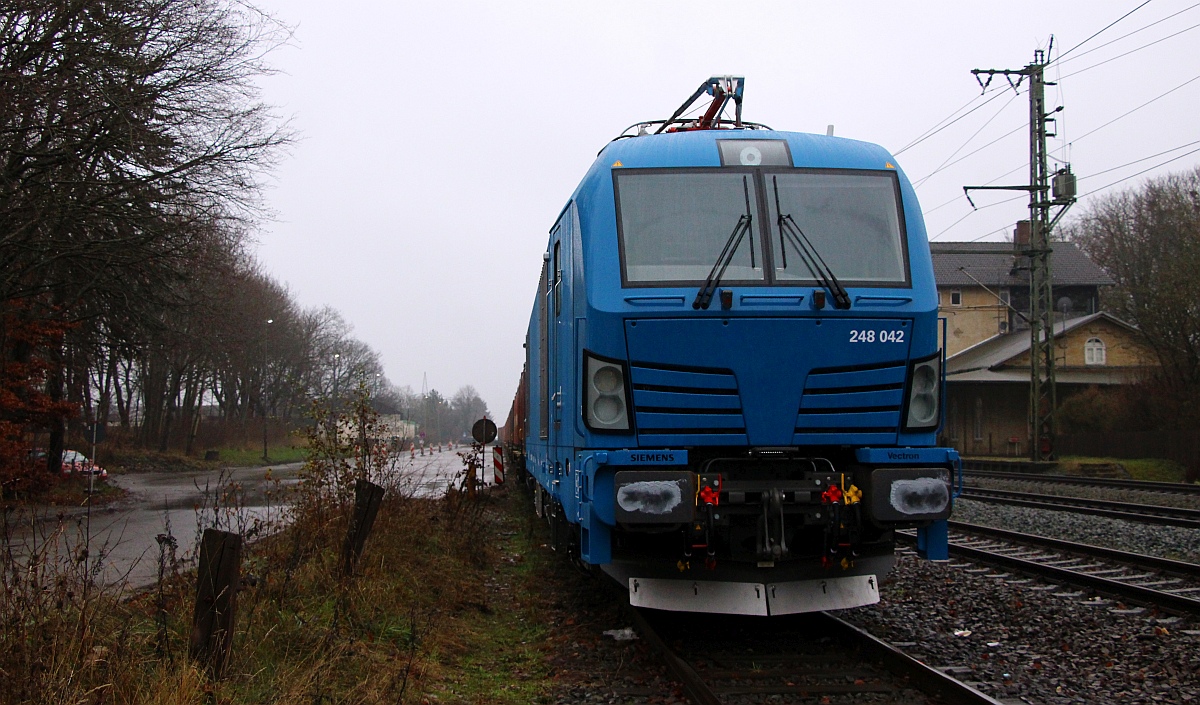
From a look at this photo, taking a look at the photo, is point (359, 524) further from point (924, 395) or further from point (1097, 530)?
point (1097, 530)

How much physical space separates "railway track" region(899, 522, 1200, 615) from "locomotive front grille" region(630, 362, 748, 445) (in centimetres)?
203

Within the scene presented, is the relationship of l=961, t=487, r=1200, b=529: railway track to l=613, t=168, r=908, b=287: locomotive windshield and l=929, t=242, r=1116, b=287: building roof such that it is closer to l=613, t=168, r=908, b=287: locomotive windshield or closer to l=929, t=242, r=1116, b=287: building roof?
l=613, t=168, r=908, b=287: locomotive windshield

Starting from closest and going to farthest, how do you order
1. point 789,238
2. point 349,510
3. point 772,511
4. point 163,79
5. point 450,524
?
1. point 772,511
2. point 789,238
3. point 349,510
4. point 450,524
5. point 163,79

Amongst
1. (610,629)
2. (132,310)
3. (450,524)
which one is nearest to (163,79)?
(132,310)

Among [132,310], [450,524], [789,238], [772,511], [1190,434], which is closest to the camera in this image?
[772,511]

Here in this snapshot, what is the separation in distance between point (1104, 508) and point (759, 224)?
41.0ft

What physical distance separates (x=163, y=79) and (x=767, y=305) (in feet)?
44.8

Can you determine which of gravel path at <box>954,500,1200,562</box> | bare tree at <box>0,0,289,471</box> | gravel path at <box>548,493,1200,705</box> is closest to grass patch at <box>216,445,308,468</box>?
bare tree at <box>0,0,289,471</box>

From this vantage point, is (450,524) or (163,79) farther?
(163,79)

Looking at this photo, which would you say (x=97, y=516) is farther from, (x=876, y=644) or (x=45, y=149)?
(x=876, y=644)

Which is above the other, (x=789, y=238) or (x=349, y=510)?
(x=789, y=238)

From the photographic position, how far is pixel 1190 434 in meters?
27.7

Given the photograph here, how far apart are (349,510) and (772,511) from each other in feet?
16.4

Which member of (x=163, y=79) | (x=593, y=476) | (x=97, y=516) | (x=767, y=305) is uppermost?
(x=163, y=79)
